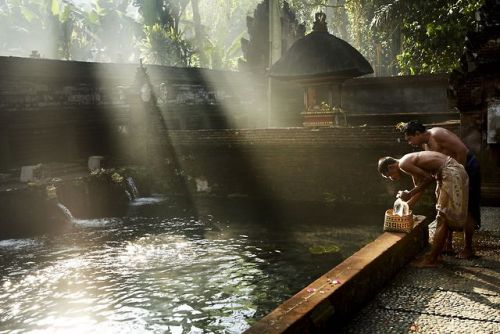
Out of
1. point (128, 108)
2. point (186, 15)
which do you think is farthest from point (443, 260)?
point (186, 15)

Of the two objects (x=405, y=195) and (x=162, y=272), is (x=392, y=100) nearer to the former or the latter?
(x=162, y=272)

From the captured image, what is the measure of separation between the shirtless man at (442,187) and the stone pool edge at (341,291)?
43cm

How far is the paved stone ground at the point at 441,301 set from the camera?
3982 millimetres

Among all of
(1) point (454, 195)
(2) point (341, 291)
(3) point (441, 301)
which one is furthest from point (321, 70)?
(2) point (341, 291)

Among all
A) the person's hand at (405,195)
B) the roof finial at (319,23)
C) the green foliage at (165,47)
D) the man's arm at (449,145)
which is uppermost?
the green foliage at (165,47)

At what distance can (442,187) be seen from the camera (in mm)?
5266

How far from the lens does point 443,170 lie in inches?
206

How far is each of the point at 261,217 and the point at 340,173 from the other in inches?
108

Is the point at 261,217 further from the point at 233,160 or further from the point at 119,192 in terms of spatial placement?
the point at 119,192

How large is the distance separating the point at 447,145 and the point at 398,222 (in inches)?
48.0

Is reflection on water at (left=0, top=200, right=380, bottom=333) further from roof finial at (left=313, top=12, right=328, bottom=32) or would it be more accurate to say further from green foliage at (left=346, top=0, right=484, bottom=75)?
roof finial at (left=313, top=12, right=328, bottom=32)

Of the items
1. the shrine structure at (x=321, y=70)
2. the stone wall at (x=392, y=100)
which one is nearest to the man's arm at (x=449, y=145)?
the shrine structure at (x=321, y=70)

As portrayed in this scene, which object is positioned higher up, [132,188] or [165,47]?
[165,47]

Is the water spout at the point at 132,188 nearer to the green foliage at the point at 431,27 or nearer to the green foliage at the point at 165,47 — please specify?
the green foliage at the point at 431,27
